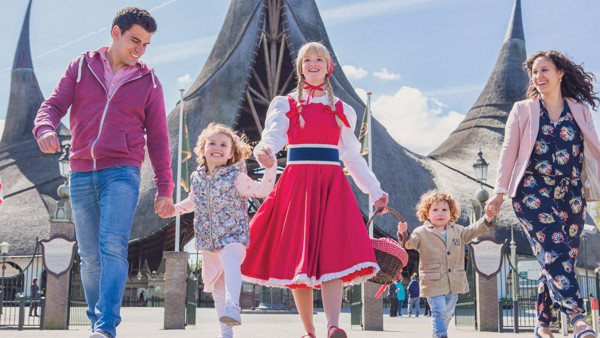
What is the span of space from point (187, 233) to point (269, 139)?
2719 cm

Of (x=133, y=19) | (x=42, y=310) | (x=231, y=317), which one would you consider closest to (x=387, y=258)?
(x=231, y=317)

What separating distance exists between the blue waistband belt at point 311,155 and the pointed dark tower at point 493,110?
28109 mm

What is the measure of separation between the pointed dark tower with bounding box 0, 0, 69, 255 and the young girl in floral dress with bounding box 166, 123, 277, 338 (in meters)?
26.0

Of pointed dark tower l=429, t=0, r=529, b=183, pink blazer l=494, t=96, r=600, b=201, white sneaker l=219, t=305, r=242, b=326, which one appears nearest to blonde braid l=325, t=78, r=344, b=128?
pink blazer l=494, t=96, r=600, b=201

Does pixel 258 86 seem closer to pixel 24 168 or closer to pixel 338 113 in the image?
pixel 24 168

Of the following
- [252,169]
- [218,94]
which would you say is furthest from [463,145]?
[218,94]

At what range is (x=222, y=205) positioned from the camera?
4828 millimetres

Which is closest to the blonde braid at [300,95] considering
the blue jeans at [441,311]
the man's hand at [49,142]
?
the man's hand at [49,142]

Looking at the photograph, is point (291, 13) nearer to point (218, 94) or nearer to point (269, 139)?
point (218, 94)

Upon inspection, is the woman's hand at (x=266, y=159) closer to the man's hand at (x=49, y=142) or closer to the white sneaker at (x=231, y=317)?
the white sneaker at (x=231, y=317)

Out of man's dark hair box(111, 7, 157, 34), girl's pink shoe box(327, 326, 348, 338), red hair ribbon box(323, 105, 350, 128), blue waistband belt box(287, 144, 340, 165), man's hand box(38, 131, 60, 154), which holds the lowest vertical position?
girl's pink shoe box(327, 326, 348, 338)

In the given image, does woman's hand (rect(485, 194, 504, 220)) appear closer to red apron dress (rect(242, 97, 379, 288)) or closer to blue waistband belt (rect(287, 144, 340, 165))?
red apron dress (rect(242, 97, 379, 288))

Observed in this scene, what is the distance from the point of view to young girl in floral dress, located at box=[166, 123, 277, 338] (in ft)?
15.3

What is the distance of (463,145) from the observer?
34.4 m
